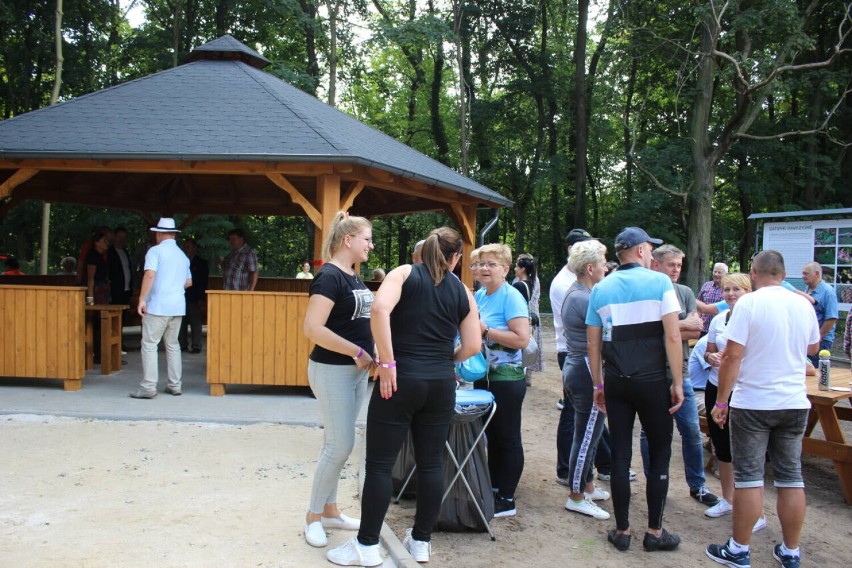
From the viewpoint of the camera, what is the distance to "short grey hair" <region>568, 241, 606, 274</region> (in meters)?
4.92

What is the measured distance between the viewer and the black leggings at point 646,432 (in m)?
4.09

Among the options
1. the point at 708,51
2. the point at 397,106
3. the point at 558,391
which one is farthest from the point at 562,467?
the point at 397,106

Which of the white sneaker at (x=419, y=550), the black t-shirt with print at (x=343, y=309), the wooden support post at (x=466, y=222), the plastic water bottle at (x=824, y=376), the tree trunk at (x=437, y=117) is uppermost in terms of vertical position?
the tree trunk at (x=437, y=117)

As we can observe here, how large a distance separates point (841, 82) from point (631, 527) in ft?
69.0

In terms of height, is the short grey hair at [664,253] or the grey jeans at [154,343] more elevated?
the short grey hair at [664,253]

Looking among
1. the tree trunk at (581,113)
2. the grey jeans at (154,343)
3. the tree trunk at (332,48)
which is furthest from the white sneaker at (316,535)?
the tree trunk at (581,113)

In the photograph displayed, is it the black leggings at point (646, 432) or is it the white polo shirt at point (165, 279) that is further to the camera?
the white polo shirt at point (165, 279)

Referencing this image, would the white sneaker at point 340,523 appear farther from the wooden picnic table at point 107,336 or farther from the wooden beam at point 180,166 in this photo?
the wooden picnic table at point 107,336

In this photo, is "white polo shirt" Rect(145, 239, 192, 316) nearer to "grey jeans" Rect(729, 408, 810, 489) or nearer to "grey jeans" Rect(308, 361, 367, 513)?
"grey jeans" Rect(308, 361, 367, 513)

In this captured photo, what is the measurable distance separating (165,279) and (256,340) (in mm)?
1136

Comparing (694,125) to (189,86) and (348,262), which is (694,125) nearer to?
(189,86)

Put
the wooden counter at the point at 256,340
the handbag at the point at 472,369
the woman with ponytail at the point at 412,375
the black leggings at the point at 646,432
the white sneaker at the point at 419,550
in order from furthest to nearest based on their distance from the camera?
the wooden counter at the point at 256,340 → the handbag at the point at 472,369 → the black leggings at the point at 646,432 → the white sneaker at the point at 419,550 → the woman with ponytail at the point at 412,375

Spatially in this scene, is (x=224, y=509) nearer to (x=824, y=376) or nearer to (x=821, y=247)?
(x=824, y=376)

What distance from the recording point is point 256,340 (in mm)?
7613
